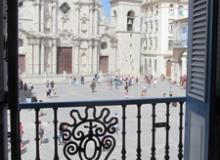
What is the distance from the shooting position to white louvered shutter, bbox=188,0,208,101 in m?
3.08

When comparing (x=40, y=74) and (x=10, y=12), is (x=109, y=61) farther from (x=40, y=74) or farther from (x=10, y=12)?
(x=10, y=12)

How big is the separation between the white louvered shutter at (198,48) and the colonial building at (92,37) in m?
38.1

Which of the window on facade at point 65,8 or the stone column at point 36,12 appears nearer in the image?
the stone column at point 36,12

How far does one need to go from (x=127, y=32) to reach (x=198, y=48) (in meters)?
44.0

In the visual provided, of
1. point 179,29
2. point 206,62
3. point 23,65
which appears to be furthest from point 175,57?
point 206,62

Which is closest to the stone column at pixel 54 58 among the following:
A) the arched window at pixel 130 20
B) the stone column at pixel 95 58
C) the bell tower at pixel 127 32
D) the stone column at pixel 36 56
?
the stone column at pixel 36 56

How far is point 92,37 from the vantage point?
44.3m

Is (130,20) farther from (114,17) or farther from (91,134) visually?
(91,134)

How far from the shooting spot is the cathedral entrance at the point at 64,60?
43594 mm

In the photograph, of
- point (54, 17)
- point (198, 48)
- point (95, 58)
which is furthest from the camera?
point (95, 58)

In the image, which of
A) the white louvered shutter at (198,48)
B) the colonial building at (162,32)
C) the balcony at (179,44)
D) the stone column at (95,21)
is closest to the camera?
the white louvered shutter at (198,48)

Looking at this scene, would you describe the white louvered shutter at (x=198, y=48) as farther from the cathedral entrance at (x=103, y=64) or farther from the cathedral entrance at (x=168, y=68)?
the cathedral entrance at (x=168, y=68)

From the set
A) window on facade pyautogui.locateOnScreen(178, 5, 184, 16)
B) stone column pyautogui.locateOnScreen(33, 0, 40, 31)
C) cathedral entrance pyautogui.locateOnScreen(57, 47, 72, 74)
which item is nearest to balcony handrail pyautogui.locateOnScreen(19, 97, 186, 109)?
stone column pyautogui.locateOnScreen(33, 0, 40, 31)

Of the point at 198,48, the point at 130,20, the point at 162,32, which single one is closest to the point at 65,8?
the point at 130,20
